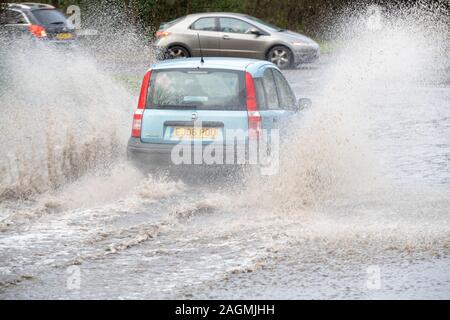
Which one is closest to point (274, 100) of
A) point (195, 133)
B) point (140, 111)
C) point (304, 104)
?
point (304, 104)

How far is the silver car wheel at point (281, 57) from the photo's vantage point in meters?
28.3

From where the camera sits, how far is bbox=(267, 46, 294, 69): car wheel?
2825 centimetres

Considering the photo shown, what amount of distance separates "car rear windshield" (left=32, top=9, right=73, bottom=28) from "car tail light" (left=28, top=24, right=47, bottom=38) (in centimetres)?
25

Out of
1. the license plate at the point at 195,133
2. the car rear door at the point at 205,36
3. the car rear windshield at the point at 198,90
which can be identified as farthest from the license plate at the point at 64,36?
the license plate at the point at 195,133

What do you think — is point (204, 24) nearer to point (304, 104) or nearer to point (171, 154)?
point (304, 104)

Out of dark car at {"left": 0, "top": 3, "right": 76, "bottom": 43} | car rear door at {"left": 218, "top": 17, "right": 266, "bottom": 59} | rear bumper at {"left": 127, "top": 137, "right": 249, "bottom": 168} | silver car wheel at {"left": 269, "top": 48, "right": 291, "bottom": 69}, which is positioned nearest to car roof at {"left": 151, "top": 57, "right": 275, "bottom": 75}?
rear bumper at {"left": 127, "top": 137, "right": 249, "bottom": 168}

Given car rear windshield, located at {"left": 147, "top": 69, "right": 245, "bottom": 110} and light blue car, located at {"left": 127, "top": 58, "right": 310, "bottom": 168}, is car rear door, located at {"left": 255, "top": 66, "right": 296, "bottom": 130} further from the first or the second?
car rear windshield, located at {"left": 147, "top": 69, "right": 245, "bottom": 110}

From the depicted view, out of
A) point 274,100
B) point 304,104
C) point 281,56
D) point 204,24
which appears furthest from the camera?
point 204,24

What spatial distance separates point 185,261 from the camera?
24.8 ft

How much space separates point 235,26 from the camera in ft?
93.6

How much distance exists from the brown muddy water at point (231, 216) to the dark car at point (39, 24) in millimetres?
8442

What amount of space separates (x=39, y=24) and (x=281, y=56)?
7058mm
